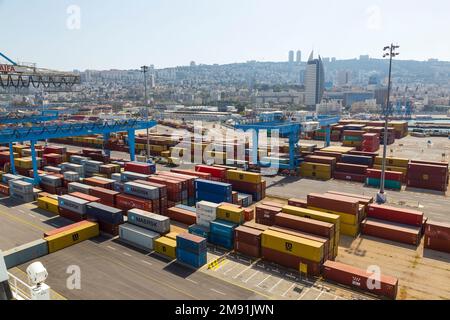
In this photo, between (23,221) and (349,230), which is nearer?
(349,230)

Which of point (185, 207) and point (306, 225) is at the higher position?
point (306, 225)

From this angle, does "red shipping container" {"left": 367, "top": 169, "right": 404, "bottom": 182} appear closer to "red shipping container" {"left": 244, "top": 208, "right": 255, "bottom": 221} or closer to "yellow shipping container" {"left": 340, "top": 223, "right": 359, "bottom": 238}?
"yellow shipping container" {"left": 340, "top": 223, "right": 359, "bottom": 238}

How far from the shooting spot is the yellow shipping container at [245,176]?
52469 mm

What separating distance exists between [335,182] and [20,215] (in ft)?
179

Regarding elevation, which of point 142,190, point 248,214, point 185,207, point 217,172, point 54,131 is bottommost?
point 185,207

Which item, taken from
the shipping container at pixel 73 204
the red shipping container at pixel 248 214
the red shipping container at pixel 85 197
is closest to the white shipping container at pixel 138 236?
the shipping container at pixel 73 204

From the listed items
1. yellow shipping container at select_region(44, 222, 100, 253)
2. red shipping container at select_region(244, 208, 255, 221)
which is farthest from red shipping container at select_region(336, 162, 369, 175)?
yellow shipping container at select_region(44, 222, 100, 253)

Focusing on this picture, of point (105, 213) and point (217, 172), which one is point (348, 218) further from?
point (105, 213)

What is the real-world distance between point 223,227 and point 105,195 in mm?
20340

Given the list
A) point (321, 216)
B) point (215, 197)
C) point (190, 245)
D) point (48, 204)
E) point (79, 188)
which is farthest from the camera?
point (79, 188)

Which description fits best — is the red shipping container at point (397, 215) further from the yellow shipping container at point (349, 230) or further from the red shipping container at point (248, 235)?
the red shipping container at point (248, 235)

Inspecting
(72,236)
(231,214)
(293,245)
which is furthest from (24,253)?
(293,245)

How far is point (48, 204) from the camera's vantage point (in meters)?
48.4
